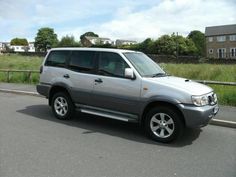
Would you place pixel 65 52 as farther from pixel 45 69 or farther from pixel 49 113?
pixel 49 113

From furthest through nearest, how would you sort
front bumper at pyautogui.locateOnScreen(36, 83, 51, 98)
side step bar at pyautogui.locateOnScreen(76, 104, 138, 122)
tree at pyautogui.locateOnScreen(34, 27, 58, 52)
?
tree at pyautogui.locateOnScreen(34, 27, 58, 52) → front bumper at pyautogui.locateOnScreen(36, 83, 51, 98) → side step bar at pyautogui.locateOnScreen(76, 104, 138, 122)

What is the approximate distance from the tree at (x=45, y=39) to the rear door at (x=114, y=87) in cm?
12701

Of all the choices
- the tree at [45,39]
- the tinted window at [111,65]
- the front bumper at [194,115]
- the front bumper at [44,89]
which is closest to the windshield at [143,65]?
the tinted window at [111,65]

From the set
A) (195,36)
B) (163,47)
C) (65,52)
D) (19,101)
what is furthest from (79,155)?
(195,36)

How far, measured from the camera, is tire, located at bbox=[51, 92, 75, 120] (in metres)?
8.56

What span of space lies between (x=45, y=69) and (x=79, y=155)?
3825 millimetres

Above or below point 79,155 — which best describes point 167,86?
above

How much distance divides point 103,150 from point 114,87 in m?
1.72

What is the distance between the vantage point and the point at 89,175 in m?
5.02

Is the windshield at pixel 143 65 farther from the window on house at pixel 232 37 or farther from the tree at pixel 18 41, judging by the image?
the tree at pixel 18 41

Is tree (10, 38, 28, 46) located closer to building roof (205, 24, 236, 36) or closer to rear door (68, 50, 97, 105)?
building roof (205, 24, 236, 36)

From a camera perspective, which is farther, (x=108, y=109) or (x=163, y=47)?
(x=163, y=47)

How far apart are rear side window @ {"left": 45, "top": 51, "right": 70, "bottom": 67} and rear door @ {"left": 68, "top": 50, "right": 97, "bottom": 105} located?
0.91ft

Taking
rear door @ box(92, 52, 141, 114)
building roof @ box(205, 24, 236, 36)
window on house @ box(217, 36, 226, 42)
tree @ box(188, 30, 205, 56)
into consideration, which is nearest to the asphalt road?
rear door @ box(92, 52, 141, 114)
